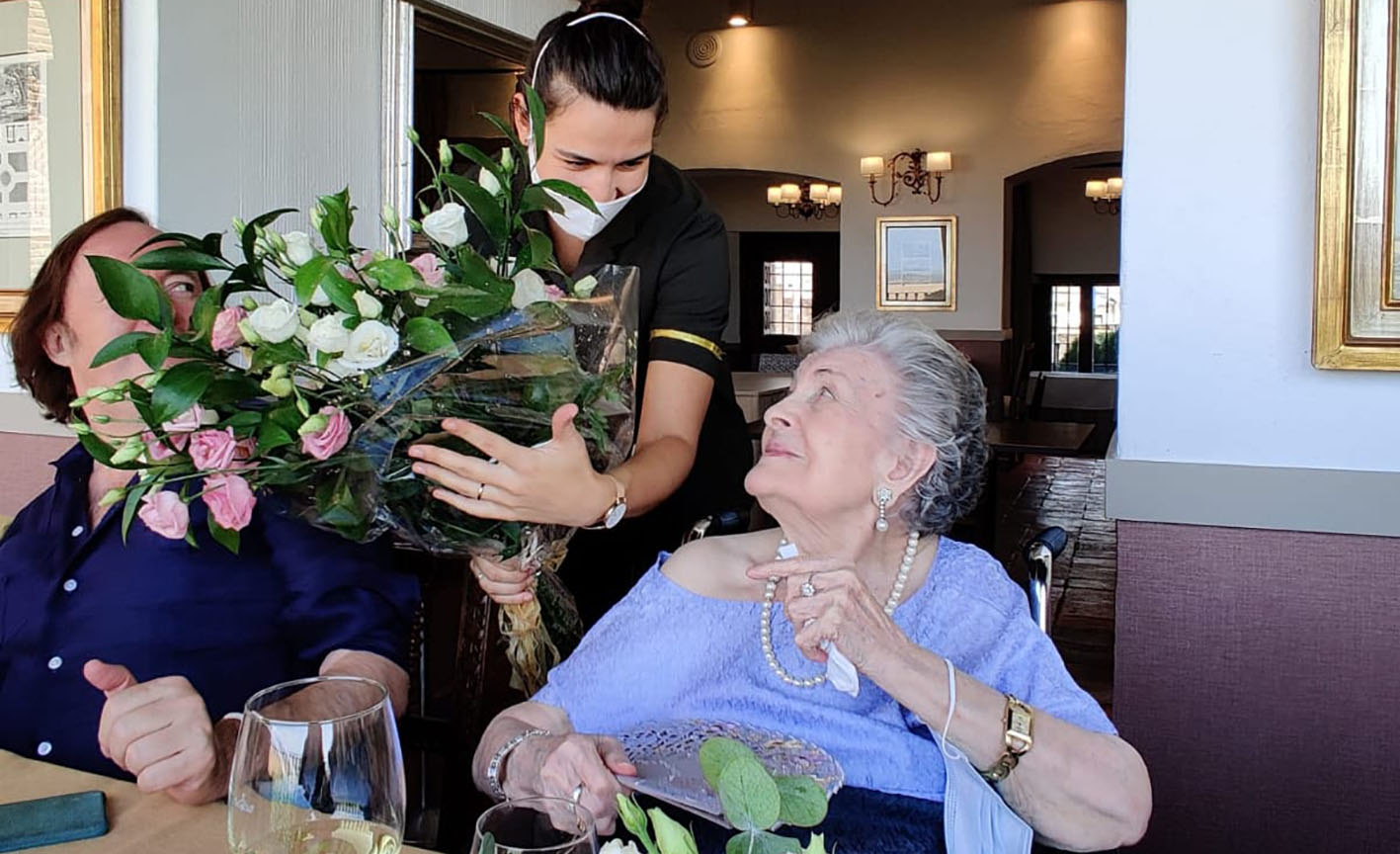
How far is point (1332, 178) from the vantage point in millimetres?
2018

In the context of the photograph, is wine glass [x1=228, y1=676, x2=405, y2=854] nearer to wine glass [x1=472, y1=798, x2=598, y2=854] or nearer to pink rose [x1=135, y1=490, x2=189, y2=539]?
wine glass [x1=472, y1=798, x2=598, y2=854]

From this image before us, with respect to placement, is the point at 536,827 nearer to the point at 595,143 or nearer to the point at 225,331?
the point at 225,331

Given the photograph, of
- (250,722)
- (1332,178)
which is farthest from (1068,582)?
(250,722)

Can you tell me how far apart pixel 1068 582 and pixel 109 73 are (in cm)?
478

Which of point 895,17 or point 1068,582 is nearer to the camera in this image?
point 1068,582

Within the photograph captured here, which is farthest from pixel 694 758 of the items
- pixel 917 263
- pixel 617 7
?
pixel 917 263

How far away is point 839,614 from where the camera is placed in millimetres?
1289

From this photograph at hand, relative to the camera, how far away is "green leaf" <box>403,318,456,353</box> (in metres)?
1.19

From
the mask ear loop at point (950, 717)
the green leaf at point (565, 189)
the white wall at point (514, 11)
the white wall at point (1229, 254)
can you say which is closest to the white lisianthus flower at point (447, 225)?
the green leaf at point (565, 189)

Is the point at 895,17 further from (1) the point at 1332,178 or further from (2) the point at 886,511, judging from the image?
(2) the point at 886,511

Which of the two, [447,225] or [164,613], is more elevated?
[447,225]

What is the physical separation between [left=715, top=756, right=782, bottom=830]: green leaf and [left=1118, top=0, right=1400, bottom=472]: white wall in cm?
181

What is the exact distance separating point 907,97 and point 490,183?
992 centimetres

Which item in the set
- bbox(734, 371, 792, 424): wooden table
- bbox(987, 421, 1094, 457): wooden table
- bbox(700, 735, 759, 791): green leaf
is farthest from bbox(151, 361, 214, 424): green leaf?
bbox(734, 371, 792, 424): wooden table
